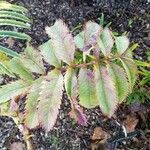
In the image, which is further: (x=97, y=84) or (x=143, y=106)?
(x=143, y=106)

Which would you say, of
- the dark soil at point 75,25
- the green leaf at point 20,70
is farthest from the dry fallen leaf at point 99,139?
the green leaf at point 20,70

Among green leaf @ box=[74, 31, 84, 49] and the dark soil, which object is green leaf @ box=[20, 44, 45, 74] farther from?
the dark soil

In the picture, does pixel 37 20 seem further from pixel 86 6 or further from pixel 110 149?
pixel 110 149

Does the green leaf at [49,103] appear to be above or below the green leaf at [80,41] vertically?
below

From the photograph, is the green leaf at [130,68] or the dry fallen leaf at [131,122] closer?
the green leaf at [130,68]

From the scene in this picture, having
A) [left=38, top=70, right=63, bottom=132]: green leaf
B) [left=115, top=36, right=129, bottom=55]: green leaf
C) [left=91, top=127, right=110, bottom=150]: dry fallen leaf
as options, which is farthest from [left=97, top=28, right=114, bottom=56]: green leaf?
[left=91, top=127, right=110, bottom=150]: dry fallen leaf

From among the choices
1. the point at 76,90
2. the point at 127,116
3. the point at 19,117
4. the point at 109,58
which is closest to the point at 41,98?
the point at 76,90

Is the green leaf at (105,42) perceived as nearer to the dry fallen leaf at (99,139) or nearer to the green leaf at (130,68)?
the green leaf at (130,68)
